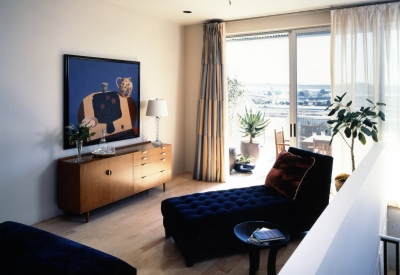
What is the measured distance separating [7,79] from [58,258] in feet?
7.13

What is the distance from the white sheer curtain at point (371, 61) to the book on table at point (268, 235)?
261cm

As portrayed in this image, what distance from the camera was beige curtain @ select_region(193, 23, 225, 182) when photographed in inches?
214

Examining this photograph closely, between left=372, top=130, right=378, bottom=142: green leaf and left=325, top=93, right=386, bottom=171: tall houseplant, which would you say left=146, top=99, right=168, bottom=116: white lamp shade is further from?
left=372, top=130, right=378, bottom=142: green leaf

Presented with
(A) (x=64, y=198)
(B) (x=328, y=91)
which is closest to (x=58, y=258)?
(A) (x=64, y=198)

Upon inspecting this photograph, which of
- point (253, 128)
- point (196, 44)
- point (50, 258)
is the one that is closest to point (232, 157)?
point (253, 128)

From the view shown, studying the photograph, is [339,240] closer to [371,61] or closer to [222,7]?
[371,61]

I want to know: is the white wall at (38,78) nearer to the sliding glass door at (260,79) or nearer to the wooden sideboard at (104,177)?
the wooden sideboard at (104,177)

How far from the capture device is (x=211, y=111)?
556 cm

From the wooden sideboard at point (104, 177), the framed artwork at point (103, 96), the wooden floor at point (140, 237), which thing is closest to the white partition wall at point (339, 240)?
the wooden floor at point (140, 237)

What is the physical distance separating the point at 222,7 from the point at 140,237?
324 centimetres

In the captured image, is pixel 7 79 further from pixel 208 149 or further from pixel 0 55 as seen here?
pixel 208 149

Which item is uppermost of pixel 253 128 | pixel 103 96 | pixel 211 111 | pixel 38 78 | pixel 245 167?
pixel 38 78

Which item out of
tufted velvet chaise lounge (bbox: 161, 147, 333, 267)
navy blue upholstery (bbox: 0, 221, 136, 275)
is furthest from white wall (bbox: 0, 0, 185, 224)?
tufted velvet chaise lounge (bbox: 161, 147, 333, 267)

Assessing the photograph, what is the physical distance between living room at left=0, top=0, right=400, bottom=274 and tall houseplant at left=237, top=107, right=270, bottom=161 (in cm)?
175
